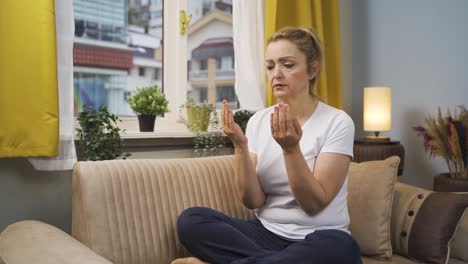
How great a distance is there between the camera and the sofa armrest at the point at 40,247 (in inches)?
43.1

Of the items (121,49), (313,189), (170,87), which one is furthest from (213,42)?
(313,189)

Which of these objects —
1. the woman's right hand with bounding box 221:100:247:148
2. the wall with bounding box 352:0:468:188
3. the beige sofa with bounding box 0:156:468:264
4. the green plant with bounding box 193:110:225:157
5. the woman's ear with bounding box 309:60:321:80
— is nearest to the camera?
the beige sofa with bounding box 0:156:468:264

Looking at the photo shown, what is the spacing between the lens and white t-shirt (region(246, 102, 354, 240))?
4.79 ft

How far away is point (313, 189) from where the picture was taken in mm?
1374

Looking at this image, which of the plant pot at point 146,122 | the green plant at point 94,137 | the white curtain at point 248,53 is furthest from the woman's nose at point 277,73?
the white curtain at point 248,53

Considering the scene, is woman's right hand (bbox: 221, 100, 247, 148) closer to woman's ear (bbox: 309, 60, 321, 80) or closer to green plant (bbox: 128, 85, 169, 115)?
woman's ear (bbox: 309, 60, 321, 80)

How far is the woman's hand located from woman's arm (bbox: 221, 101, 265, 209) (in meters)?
0.21

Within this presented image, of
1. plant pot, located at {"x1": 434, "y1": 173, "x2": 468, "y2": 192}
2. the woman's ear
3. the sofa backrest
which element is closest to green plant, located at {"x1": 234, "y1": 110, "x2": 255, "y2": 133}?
the sofa backrest

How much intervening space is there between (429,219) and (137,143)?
1.23 meters

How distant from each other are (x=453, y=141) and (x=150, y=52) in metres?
1.64

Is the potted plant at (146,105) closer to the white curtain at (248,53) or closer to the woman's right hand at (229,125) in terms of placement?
the white curtain at (248,53)

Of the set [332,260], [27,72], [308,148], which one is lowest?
[332,260]

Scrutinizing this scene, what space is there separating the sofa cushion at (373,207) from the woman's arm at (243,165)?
424 mm

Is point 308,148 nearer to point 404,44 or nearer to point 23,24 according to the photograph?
point 23,24
